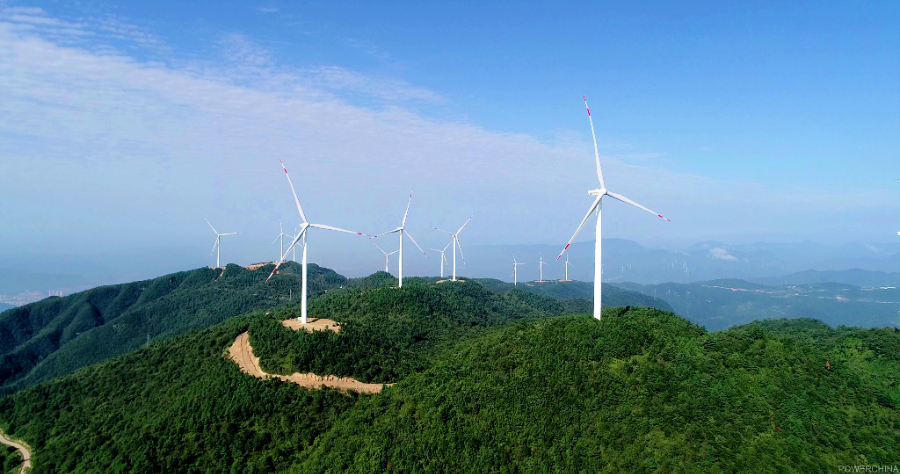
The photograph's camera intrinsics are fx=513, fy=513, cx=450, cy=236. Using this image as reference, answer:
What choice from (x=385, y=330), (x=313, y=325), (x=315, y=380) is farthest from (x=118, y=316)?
(x=315, y=380)

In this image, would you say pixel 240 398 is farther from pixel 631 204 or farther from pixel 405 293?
pixel 631 204

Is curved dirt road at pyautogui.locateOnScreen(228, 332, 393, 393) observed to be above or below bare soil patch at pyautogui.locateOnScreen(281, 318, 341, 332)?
below

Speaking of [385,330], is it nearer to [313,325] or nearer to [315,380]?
[313,325]

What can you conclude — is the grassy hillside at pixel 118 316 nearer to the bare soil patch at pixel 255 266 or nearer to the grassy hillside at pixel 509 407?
the bare soil patch at pixel 255 266

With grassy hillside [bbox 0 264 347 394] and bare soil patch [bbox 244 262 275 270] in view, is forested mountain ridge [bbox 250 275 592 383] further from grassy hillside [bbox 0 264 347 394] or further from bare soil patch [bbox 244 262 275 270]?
bare soil patch [bbox 244 262 275 270]

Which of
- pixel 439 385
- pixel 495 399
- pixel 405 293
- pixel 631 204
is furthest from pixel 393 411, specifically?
pixel 405 293

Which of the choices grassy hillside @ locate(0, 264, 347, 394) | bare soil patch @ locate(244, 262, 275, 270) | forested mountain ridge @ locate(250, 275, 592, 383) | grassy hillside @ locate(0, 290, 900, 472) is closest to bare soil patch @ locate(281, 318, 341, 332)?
forested mountain ridge @ locate(250, 275, 592, 383)
